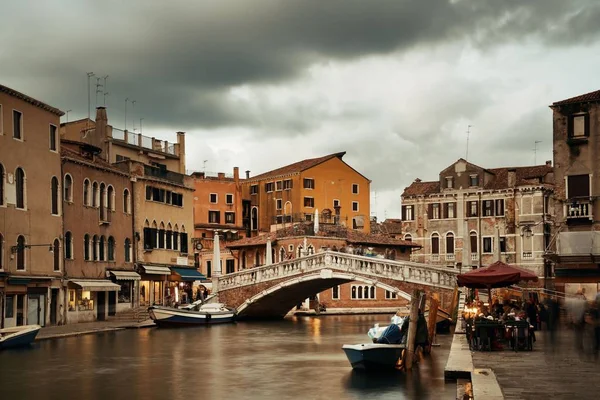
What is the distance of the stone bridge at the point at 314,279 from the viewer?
3531 centimetres

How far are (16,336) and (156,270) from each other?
17.2 metres

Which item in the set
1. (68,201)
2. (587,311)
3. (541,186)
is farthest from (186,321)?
(541,186)

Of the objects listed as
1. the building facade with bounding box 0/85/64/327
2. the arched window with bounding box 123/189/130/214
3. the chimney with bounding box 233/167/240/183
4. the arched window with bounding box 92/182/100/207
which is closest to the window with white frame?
the chimney with bounding box 233/167/240/183

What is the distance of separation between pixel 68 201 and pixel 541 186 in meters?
29.0

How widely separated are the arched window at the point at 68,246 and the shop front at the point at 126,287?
11.0 feet

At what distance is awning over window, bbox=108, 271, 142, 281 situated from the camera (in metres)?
38.0

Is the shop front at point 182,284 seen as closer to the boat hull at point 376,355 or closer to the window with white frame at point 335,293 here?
the window with white frame at point 335,293

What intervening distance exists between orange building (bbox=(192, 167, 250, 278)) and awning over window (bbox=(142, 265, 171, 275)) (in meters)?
14.3

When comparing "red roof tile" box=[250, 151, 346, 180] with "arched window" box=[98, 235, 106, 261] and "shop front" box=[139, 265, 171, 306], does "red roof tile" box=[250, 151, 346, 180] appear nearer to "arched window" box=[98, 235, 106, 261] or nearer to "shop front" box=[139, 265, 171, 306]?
"shop front" box=[139, 265, 171, 306]

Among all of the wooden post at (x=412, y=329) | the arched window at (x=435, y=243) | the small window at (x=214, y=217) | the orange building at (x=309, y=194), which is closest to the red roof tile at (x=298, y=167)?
the orange building at (x=309, y=194)

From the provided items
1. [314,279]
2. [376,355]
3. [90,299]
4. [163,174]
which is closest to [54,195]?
[90,299]

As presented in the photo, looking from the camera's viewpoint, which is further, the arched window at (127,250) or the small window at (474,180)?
the small window at (474,180)

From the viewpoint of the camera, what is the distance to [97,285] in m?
35.9

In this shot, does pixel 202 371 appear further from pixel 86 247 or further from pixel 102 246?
pixel 102 246
